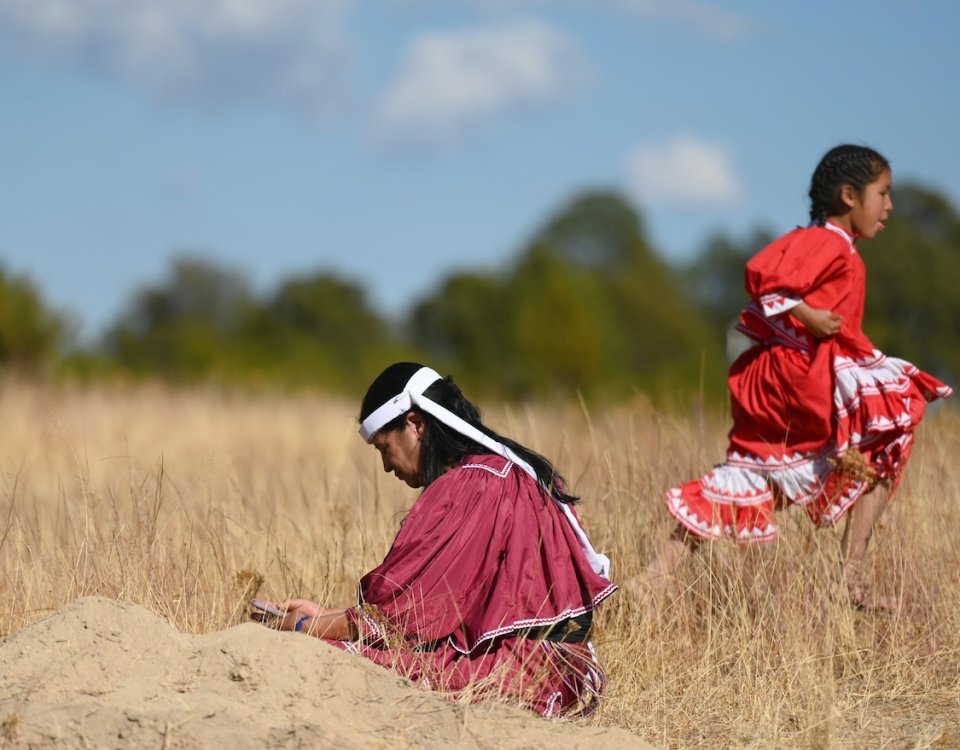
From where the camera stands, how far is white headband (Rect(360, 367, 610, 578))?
13.2ft

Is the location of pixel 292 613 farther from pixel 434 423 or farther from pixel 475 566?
pixel 434 423

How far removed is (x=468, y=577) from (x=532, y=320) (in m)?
28.1

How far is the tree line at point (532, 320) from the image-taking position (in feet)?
88.9

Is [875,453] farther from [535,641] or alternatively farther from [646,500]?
[535,641]

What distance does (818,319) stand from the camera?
501 cm

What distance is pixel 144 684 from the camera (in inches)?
134

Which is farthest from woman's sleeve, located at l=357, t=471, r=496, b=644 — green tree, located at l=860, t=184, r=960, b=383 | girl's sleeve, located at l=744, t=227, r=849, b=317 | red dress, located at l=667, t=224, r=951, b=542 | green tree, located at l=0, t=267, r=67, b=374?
green tree, located at l=860, t=184, r=960, b=383

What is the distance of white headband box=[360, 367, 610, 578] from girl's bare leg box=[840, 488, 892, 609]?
4.83 ft

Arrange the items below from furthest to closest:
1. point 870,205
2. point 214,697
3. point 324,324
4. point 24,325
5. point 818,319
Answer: point 324,324, point 24,325, point 870,205, point 818,319, point 214,697

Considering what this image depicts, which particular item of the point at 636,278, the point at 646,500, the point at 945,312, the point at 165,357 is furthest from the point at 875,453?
the point at 636,278

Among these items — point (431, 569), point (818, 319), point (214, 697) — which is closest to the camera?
point (214, 697)

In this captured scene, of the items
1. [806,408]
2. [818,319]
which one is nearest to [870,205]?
[818,319]

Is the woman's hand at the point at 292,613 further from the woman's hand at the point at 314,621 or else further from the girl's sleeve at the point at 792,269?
the girl's sleeve at the point at 792,269

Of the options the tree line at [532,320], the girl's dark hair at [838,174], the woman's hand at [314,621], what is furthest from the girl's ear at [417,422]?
the tree line at [532,320]
